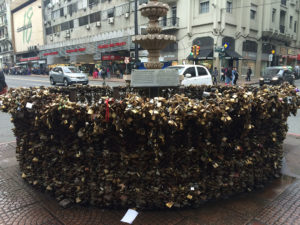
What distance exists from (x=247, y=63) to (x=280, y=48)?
10316 millimetres

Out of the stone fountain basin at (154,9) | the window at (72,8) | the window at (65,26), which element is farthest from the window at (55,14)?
the stone fountain basin at (154,9)

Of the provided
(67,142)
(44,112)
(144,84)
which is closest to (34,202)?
(67,142)

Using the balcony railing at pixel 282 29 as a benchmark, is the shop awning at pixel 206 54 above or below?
below

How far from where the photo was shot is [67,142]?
3256 mm

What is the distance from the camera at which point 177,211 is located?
3172 millimetres

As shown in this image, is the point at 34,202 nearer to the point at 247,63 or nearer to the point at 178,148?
the point at 178,148

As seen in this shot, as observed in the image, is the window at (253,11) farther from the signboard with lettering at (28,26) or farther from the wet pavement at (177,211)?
the signboard with lettering at (28,26)

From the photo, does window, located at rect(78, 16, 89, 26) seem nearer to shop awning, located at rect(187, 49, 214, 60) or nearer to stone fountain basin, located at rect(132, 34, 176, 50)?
shop awning, located at rect(187, 49, 214, 60)

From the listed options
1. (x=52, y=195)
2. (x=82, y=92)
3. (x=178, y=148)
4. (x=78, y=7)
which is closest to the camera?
(x=178, y=148)

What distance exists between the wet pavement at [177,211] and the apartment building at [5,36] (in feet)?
230

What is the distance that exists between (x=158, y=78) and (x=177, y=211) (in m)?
3.41

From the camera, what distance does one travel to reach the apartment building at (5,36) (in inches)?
2489

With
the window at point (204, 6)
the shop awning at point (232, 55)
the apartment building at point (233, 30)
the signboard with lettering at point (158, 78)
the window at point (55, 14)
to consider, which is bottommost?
the signboard with lettering at point (158, 78)

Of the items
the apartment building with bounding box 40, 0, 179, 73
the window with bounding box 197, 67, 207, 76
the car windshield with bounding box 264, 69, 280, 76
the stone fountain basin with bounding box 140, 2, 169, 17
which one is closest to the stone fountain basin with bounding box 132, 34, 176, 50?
the stone fountain basin with bounding box 140, 2, 169, 17
